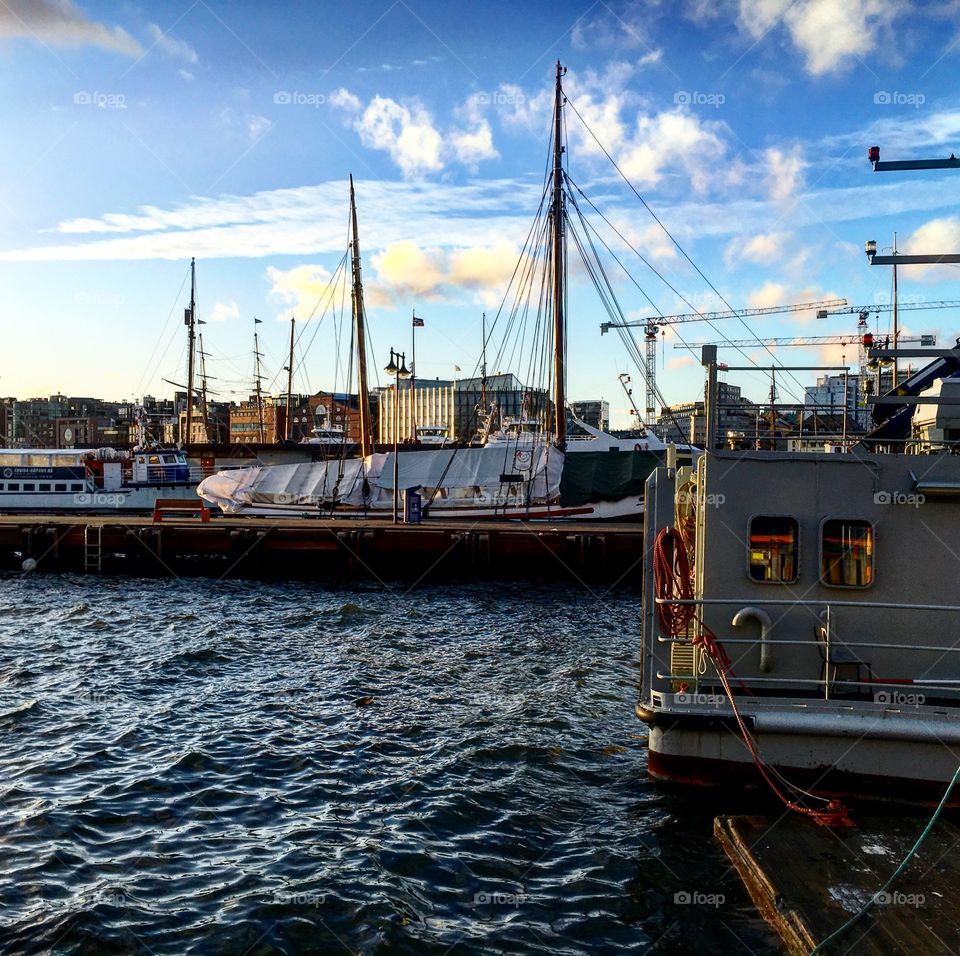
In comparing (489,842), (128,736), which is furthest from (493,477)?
(489,842)

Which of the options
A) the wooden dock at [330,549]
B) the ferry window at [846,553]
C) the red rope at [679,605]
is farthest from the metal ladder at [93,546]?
the ferry window at [846,553]

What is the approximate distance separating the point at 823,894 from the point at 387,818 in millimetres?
5435

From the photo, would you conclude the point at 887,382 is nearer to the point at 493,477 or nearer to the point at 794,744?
the point at 794,744

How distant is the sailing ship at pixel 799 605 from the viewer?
10.7 metres

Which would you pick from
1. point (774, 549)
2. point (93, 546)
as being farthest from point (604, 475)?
point (774, 549)

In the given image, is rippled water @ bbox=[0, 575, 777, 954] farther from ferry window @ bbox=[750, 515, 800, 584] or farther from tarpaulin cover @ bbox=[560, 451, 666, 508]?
tarpaulin cover @ bbox=[560, 451, 666, 508]

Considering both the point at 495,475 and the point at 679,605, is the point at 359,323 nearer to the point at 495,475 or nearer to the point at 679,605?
the point at 495,475

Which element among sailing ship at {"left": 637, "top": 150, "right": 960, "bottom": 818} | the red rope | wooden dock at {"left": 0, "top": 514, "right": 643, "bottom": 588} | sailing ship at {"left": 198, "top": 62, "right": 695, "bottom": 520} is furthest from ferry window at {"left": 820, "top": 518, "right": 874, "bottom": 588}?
sailing ship at {"left": 198, "top": 62, "right": 695, "bottom": 520}

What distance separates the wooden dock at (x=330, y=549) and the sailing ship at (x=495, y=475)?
239cm

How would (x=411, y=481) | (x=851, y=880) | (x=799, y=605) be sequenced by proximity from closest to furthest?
1. (x=851, y=880)
2. (x=799, y=605)
3. (x=411, y=481)

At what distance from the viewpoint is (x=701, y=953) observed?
26.5 ft

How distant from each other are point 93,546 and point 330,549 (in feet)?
34.8

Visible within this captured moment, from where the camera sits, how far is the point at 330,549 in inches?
1345

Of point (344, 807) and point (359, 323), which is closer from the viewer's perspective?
point (344, 807)
